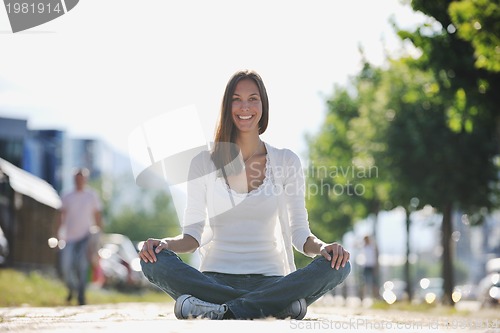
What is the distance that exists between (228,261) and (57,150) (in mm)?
65835

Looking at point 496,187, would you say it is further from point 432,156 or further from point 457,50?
point 457,50

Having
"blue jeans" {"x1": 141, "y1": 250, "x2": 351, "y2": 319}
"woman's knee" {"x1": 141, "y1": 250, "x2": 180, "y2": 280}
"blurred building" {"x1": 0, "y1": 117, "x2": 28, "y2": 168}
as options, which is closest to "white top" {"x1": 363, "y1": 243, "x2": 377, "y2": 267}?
"blue jeans" {"x1": 141, "y1": 250, "x2": 351, "y2": 319}

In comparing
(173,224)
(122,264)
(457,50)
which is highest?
(457,50)

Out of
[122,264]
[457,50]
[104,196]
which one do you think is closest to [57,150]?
[104,196]

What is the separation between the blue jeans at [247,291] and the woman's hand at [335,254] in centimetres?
6

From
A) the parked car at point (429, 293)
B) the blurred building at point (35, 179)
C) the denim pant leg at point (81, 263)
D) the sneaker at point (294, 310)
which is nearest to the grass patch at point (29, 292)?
the denim pant leg at point (81, 263)

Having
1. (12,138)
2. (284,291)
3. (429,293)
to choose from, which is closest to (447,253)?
(429,293)

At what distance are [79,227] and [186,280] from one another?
8.61 metres

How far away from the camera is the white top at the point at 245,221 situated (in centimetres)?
580

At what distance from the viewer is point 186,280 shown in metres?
5.50

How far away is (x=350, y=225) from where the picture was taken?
49.0m

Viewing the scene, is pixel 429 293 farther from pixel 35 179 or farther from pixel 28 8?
pixel 28 8

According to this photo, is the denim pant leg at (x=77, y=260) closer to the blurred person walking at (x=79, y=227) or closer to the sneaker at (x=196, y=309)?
the blurred person walking at (x=79, y=227)

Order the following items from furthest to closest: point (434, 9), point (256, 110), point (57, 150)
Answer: point (57, 150) → point (434, 9) → point (256, 110)
